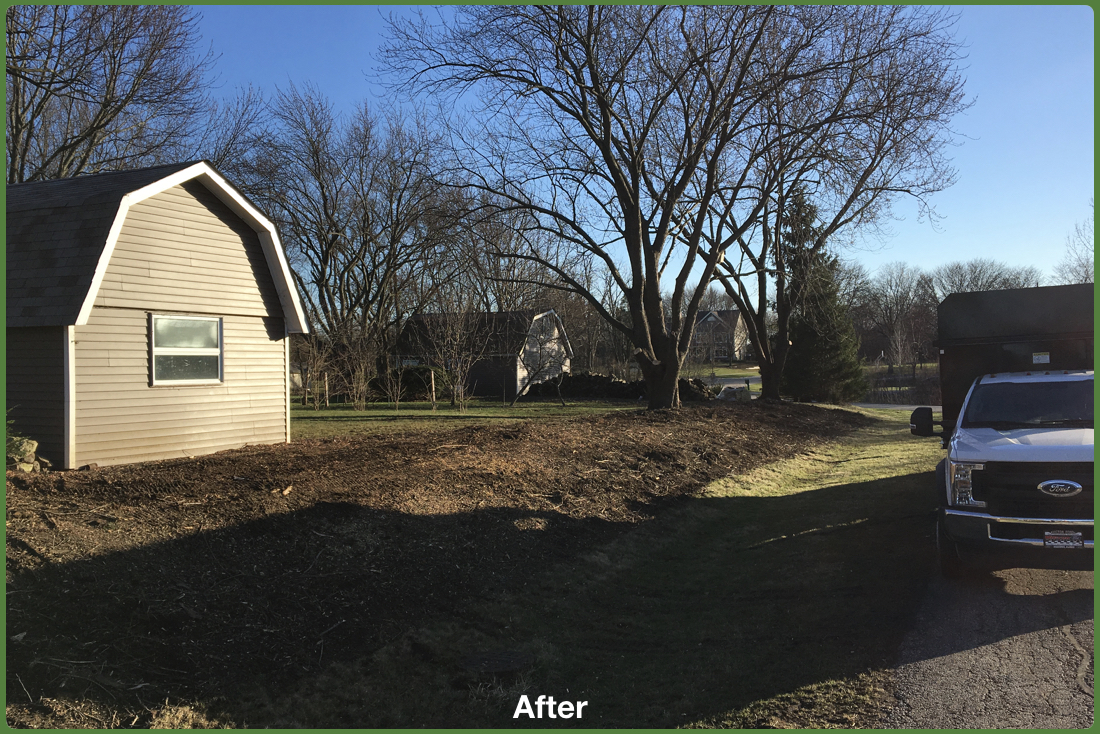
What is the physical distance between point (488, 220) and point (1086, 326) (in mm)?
11088

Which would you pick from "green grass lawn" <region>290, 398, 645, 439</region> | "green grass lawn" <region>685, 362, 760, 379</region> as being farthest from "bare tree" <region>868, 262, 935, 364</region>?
"green grass lawn" <region>290, 398, 645, 439</region>

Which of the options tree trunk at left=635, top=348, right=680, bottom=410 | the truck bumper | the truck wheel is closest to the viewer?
the truck bumper

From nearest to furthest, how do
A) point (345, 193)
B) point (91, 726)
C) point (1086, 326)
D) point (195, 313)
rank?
point (91, 726) → point (1086, 326) → point (195, 313) → point (345, 193)

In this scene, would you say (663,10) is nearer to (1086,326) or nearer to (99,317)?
(1086,326)

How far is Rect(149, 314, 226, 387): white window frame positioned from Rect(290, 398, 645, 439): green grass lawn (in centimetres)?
259

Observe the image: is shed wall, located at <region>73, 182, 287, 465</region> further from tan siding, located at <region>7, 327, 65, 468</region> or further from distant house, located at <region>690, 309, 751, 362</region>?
distant house, located at <region>690, 309, 751, 362</region>

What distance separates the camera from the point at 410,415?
65.3 ft

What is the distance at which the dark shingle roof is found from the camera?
9.65 m

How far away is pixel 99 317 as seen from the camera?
10.2 metres

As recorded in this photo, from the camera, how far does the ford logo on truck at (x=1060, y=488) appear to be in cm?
579

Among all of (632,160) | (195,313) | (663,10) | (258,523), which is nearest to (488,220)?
(632,160)

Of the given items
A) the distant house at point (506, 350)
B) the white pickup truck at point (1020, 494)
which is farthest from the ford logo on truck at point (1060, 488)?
the distant house at point (506, 350)

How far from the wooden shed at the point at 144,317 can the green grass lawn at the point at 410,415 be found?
2.54 m

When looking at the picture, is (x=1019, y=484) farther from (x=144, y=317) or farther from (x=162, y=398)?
(x=144, y=317)
